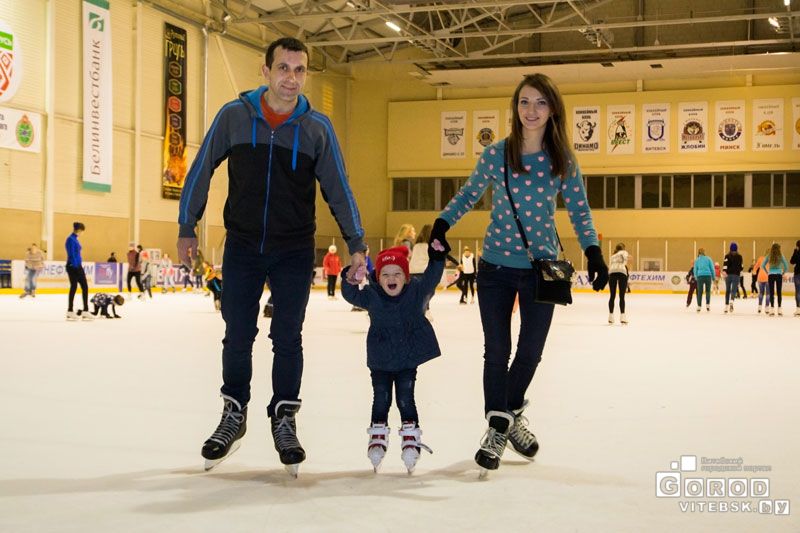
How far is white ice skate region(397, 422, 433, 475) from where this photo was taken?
371 centimetres

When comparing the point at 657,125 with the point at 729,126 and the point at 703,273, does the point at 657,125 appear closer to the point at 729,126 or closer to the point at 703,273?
the point at 729,126

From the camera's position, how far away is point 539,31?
29078 mm

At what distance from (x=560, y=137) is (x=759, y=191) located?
3458cm

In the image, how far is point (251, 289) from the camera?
12.7 ft

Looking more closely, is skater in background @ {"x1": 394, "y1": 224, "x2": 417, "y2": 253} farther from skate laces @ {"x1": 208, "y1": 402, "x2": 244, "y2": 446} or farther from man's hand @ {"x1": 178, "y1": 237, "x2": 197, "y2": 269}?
skate laces @ {"x1": 208, "y1": 402, "x2": 244, "y2": 446}

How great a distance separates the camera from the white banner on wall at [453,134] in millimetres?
38625

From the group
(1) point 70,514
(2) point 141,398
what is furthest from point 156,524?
(2) point 141,398

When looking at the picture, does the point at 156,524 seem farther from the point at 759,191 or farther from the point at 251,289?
the point at 759,191

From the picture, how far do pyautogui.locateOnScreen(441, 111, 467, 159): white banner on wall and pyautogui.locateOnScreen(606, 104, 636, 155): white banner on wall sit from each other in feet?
19.2

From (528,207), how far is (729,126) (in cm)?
3418

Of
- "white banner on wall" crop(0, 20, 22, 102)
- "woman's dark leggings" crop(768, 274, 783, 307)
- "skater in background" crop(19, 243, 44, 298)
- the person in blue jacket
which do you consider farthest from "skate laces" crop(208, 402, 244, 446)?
"white banner on wall" crop(0, 20, 22, 102)

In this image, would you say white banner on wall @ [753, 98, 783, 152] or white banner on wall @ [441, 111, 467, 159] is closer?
white banner on wall @ [753, 98, 783, 152]

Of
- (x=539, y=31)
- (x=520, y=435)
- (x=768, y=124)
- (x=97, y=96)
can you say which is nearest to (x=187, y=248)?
(x=520, y=435)

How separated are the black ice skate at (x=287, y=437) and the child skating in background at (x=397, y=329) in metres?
0.32
